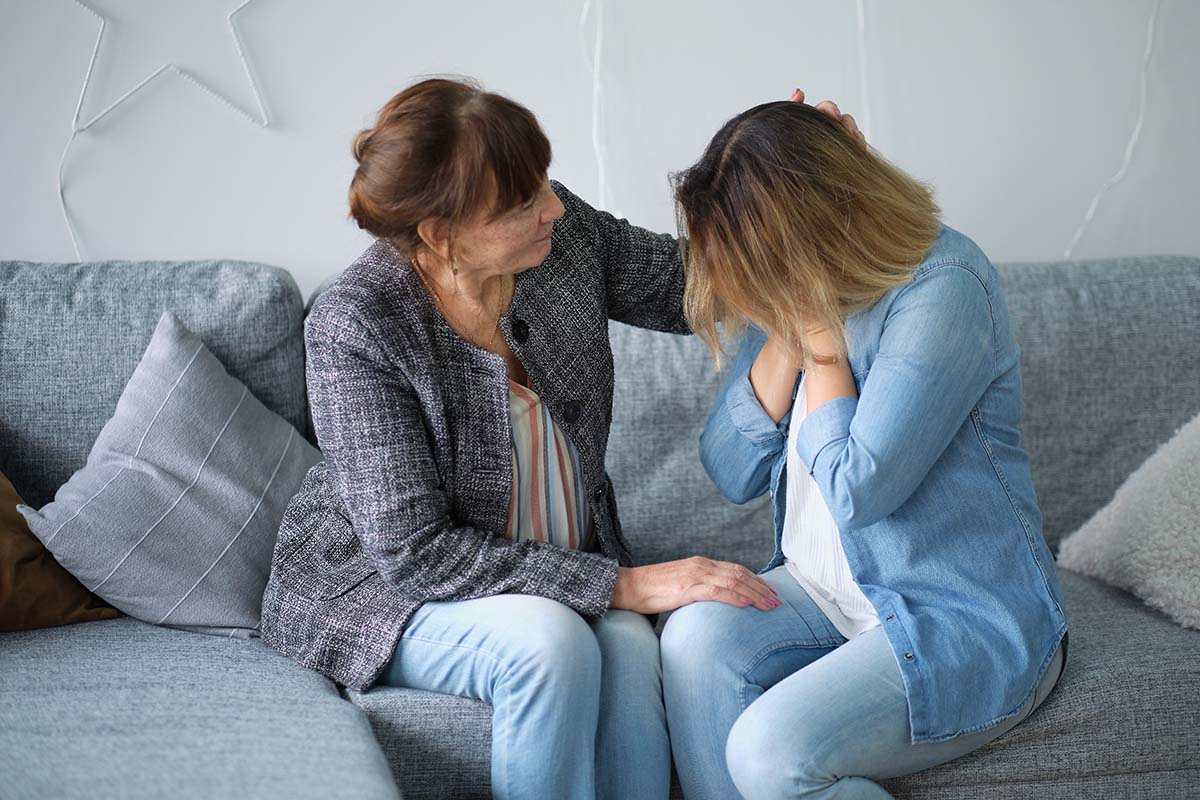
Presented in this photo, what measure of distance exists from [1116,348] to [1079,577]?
1.37 feet

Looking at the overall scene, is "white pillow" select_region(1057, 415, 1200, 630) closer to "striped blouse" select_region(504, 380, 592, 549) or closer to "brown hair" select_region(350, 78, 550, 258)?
"striped blouse" select_region(504, 380, 592, 549)

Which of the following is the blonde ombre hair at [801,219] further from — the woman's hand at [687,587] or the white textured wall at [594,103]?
the white textured wall at [594,103]

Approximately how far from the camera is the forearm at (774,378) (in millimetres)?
1526

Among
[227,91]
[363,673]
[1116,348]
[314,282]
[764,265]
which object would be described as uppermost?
[227,91]

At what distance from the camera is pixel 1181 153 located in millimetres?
2391

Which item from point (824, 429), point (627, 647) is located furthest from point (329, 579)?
point (824, 429)

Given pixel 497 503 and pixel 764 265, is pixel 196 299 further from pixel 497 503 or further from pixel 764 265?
pixel 764 265

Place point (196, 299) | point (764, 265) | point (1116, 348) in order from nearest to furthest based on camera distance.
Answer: point (764, 265) → point (196, 299) → point (1116, 348)

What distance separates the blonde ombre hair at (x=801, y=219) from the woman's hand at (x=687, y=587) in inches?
12.2

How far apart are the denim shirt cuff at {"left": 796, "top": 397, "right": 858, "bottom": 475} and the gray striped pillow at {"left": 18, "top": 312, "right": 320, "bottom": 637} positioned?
0.84 metres

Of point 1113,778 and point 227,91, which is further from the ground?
point 227,91

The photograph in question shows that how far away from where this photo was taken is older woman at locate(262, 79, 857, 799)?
1396 millimetres

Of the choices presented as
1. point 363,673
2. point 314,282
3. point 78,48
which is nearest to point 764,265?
point 363,673

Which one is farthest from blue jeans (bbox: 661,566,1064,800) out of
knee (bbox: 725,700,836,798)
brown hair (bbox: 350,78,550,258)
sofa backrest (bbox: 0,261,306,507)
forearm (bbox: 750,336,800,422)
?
sofa backrest (bbox: 0,261,306,507)
